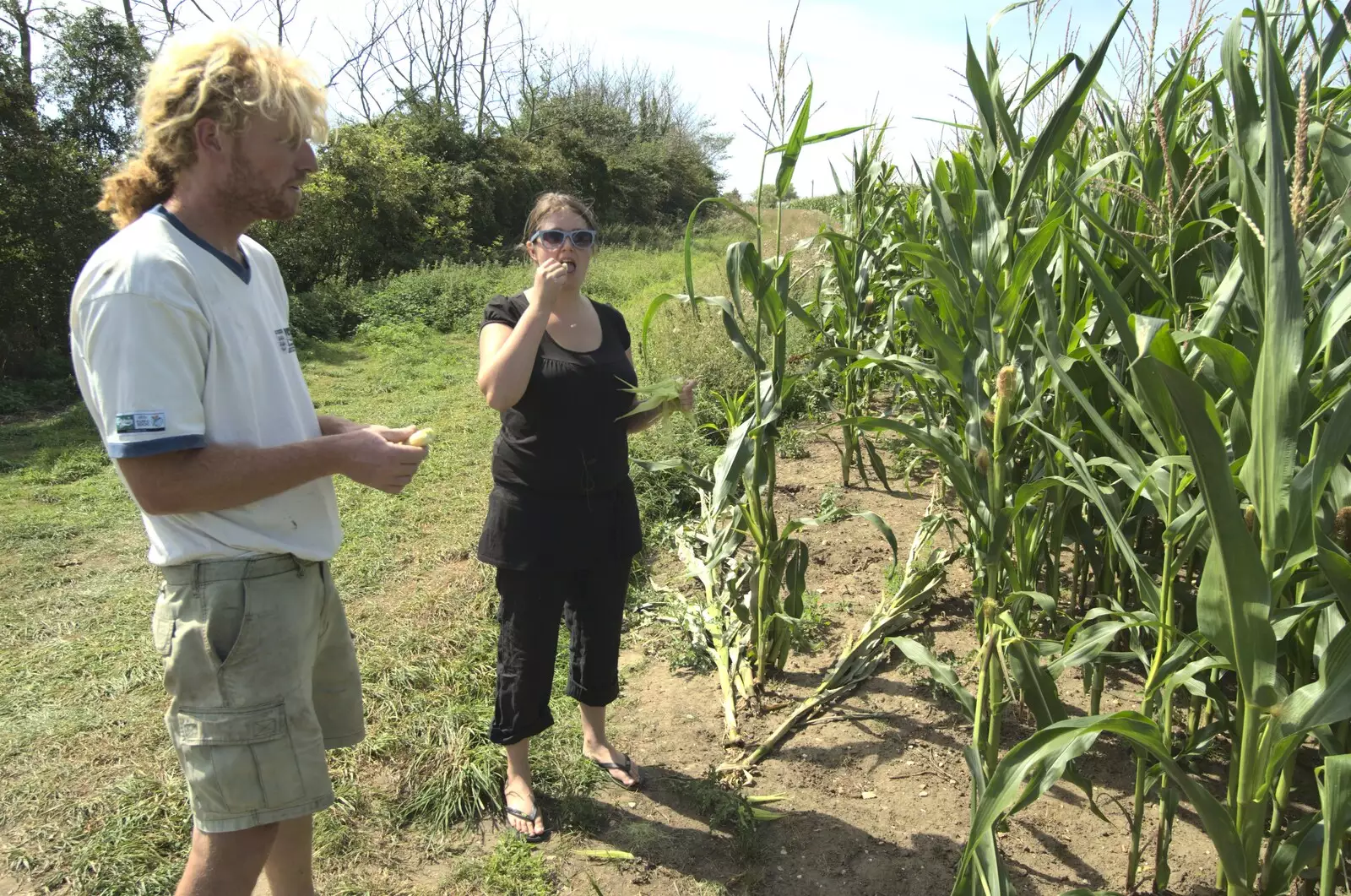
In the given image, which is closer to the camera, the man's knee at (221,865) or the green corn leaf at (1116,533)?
the man's knee at (221,865)

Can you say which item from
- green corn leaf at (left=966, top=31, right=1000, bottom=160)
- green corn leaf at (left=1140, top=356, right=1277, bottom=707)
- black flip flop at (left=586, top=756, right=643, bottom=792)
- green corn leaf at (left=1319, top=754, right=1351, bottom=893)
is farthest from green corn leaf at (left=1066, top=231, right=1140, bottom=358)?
black flip flop at (left=586, top=756, right=643, bottom=792)

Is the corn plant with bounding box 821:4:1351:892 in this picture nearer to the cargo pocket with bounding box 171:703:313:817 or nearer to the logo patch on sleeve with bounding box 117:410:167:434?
the cargo pocket with bounding box 171:703:313:817

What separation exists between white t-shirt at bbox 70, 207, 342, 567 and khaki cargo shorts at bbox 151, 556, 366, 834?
61 millimetres

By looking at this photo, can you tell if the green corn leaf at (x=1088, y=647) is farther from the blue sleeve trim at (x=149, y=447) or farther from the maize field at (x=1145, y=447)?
the blue sleeve trim at (x=149, y=447)

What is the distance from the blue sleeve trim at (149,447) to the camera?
4.62ft

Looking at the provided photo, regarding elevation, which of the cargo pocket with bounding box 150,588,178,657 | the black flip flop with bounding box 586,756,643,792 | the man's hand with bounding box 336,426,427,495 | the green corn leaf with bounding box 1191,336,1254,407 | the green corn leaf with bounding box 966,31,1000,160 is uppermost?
the green corn leaf with bounding box 966,31,1000,160

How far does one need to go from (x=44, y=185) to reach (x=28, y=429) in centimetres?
275

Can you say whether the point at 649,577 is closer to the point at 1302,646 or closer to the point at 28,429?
the point at 1302,646

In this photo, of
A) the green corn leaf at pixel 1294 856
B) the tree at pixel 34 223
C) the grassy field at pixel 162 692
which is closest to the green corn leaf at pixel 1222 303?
the green corn leaf at pixel 1294 856

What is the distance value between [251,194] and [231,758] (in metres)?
1.02

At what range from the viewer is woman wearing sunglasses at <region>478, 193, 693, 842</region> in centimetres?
230

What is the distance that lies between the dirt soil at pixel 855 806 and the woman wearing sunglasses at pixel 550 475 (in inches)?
13.4

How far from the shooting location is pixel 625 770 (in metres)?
2.67

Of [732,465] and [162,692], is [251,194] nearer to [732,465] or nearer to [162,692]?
[732,465]
